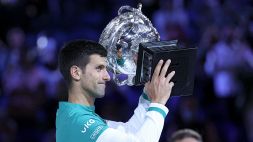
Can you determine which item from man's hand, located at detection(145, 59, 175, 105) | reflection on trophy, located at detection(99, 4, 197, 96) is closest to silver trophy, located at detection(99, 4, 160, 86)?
reflection on trophy, located at detection(99, 4, 197, 96)

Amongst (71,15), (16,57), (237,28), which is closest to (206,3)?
(237,28)

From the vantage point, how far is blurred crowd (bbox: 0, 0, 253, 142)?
8086 millimetres

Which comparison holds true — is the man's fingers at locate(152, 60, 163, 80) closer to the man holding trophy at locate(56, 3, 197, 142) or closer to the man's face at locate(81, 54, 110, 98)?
the man holding trophy at locate(56, 3, 197, 142)

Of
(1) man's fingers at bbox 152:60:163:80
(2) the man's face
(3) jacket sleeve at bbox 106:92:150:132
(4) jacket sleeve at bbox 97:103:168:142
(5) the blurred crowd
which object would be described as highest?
(1) man's fingers at bbox 152:60:163:80

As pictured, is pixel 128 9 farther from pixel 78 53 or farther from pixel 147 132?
pixel 147 132

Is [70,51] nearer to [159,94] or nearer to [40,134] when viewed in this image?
[159,94]

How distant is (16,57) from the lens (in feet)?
29.1

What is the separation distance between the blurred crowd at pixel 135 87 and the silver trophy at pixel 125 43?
3460mm

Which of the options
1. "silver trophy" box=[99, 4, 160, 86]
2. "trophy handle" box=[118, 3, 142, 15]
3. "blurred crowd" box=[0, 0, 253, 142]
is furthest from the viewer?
"blurred crowd" box=[0, 0, 253, 142]

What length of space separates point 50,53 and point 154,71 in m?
5.01

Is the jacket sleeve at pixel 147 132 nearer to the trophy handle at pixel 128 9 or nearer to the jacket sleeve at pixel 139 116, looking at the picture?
the jacket sleeve at pixel 139 116

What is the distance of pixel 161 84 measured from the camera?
396 cm

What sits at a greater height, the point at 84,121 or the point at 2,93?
the point at 84,121

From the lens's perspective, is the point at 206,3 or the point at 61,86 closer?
the point at 61,86
